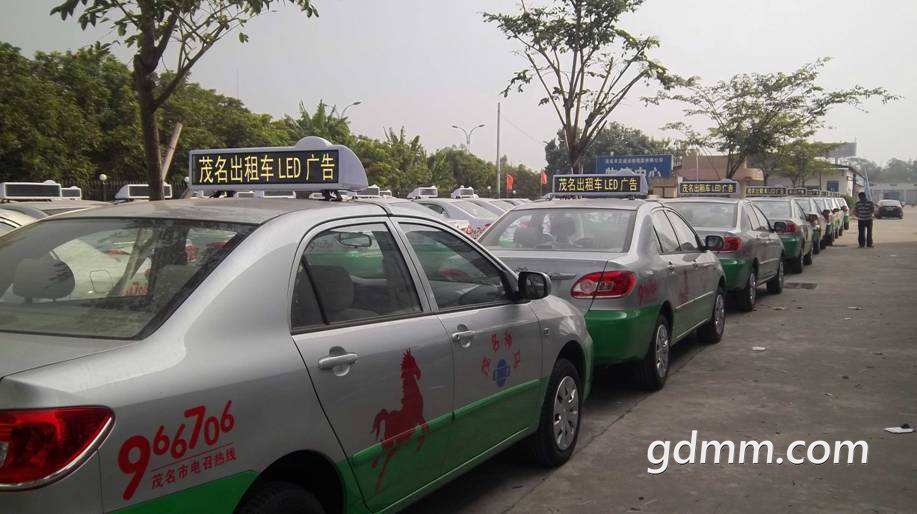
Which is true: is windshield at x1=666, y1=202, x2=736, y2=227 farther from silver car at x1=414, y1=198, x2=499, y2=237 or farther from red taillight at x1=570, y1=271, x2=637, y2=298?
silver car at x1=414, y1=198, x2=499, y2=237

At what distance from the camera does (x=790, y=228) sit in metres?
16.0

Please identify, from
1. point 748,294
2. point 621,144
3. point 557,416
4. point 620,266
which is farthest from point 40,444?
point 621,144

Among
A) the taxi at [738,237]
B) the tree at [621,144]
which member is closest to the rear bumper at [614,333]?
the taxi at [738,237]

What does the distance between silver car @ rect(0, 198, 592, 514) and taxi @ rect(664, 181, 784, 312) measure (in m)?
7.17

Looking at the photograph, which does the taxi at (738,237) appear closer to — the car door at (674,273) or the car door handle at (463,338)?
the car door at (674,273)

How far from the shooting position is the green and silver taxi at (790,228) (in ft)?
52.6

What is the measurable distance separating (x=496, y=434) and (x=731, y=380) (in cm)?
379

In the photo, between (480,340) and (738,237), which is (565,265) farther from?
(738,237)

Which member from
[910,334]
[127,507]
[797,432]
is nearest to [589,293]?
[797,432]

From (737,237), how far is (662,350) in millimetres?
4287

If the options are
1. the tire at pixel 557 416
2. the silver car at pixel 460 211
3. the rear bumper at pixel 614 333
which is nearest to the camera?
the tire at pixel 557 416

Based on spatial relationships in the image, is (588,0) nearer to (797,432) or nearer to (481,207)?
(481,207)

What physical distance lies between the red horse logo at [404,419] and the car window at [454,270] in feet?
1.64

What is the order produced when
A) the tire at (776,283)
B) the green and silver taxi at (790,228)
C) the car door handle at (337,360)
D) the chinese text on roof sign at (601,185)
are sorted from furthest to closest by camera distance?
the green and silver taxi at (790,228)
the tire at (776,283)
the chinese text on roof sign at (601,185)
the car door handle at (337,360)
